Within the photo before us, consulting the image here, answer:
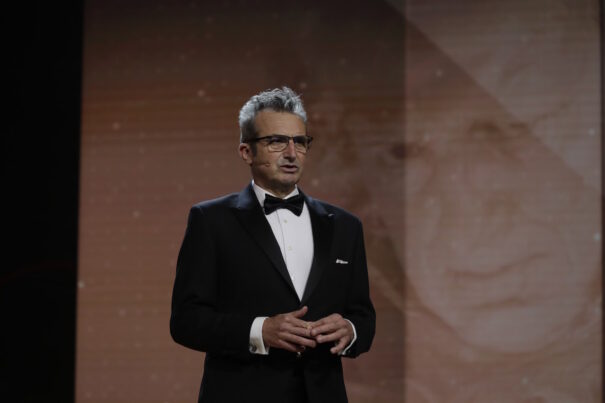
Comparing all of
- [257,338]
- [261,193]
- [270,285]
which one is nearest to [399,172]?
[261,193]

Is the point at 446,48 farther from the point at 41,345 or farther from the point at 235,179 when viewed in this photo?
the point at 41,345

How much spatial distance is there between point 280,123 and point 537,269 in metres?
1.48

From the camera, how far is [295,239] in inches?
74.8

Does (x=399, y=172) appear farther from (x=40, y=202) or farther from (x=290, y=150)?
(x=40, y=202)

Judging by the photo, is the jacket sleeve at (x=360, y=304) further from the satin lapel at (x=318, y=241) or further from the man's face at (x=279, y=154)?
the man's face at (x=279, y=154)

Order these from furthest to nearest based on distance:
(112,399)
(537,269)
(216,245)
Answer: (112,399) < (537,269) < (216,245)

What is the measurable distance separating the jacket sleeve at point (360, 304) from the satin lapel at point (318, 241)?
11 centimetres

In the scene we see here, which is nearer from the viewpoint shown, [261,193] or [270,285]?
[270,285]

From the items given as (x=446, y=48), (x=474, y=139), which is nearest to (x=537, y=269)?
(x=474, y=139)

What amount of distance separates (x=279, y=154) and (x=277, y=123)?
8cm

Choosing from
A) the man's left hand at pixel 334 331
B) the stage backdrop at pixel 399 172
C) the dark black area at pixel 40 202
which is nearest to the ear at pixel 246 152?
the man's left hand at pixel 334 331

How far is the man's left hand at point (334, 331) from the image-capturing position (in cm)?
169

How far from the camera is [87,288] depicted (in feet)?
10.5

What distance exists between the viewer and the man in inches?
68.4
